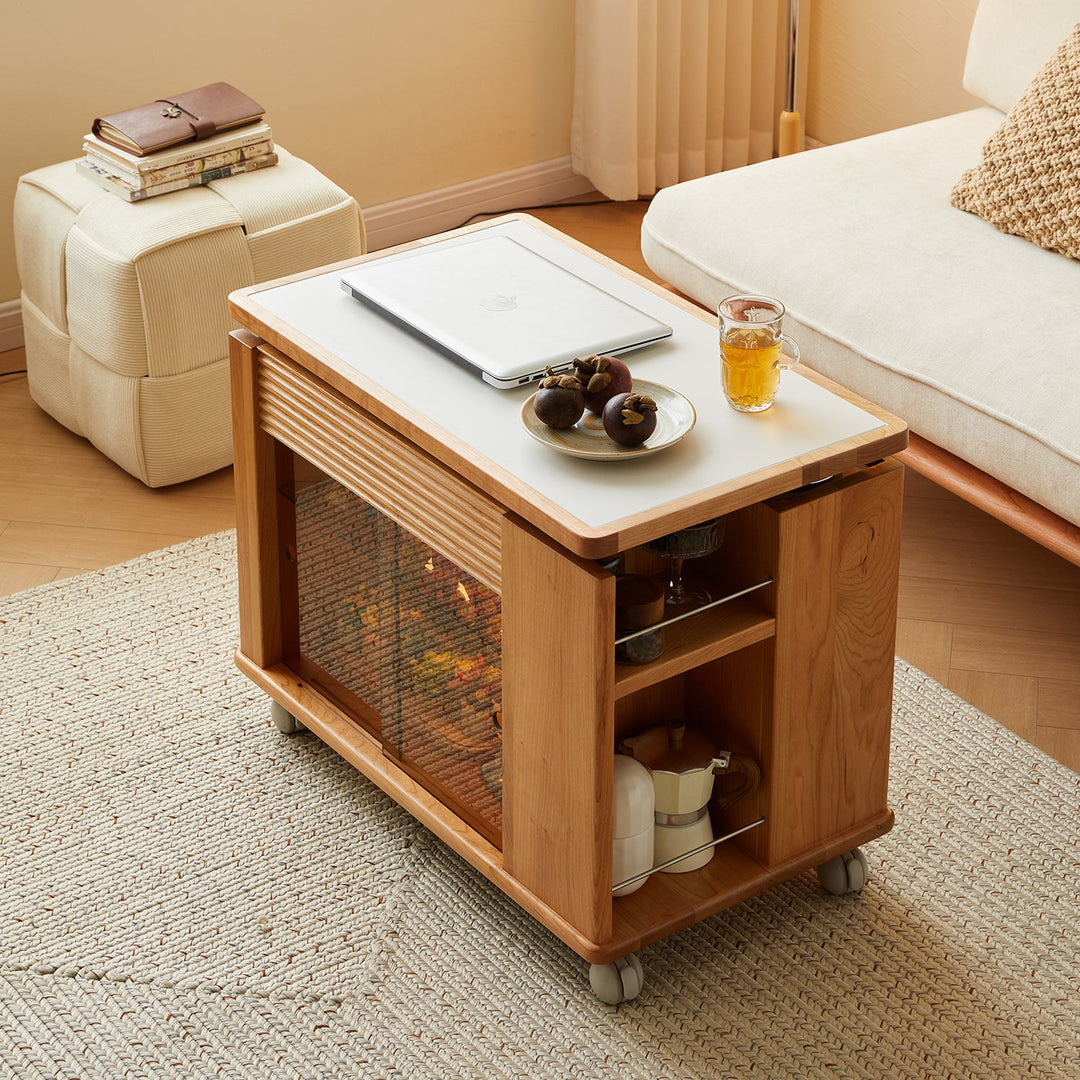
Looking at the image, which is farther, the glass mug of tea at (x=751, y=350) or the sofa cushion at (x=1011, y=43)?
the sofa cushion at (x=1011, y=43)

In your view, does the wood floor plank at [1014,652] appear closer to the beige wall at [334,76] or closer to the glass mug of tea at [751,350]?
the glass mug of tea at [751,350]

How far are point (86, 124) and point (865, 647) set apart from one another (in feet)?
6.53

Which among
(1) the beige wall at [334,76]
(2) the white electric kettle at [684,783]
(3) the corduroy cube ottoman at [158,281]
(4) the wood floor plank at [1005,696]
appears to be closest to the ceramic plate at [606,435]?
(2) the white electric kettle at [684,783]

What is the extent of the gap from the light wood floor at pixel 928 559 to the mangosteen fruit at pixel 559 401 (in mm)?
878

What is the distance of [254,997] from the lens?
5.46 feet

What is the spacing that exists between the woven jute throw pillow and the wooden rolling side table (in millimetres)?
790

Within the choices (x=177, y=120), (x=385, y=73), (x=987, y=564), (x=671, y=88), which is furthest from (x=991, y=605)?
(x=385, y=73)

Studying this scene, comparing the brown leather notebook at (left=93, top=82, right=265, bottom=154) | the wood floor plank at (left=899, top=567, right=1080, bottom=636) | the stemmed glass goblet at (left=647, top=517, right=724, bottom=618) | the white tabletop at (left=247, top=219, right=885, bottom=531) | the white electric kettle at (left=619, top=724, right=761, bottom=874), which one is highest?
the brown leather notebook at (left=93, top=82, right=265, bottom=154)

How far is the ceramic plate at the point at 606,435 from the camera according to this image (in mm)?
1487

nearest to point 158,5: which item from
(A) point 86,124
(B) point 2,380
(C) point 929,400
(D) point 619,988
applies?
(A) point 86,124

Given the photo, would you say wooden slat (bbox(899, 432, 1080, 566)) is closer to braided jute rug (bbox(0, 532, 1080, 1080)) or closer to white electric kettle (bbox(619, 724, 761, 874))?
braided jute rug (bbox(0, 532, 1080, 1080))

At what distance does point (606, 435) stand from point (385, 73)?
6.53 ft

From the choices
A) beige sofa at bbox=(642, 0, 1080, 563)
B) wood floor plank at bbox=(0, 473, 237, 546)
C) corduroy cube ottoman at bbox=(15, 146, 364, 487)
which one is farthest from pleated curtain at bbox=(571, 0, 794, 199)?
wood floor plank at bbox=(0, 473, 237, 546)

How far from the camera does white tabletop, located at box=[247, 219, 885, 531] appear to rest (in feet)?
4.83
